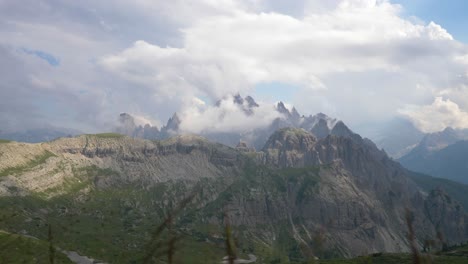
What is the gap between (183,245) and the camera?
50.5 ft

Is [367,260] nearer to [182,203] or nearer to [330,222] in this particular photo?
[330,222]

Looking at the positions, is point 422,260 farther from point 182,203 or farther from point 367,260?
point 182,203

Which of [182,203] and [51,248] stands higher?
[182,203]

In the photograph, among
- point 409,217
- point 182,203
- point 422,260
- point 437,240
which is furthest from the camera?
point 437,240

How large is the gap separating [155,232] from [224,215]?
105 inches

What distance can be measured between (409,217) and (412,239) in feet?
3.82

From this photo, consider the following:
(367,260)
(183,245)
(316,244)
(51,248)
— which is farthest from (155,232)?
(51,248)

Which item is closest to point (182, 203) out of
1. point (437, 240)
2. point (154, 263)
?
point (154, 263)

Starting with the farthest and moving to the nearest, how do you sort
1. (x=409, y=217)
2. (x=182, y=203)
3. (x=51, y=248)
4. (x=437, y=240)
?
(x=51, y=248)
(x=437, y=240)
(x=182, y=203)
(x=409, y=217)

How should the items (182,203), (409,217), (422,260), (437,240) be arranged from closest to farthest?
(409,217) < (422,260) < (182,203) < (437,240)

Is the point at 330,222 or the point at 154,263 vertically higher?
the point at 330,222

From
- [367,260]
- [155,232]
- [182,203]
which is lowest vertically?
[367,260]

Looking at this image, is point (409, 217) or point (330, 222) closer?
point (409, 217)

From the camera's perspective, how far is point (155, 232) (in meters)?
15.5
